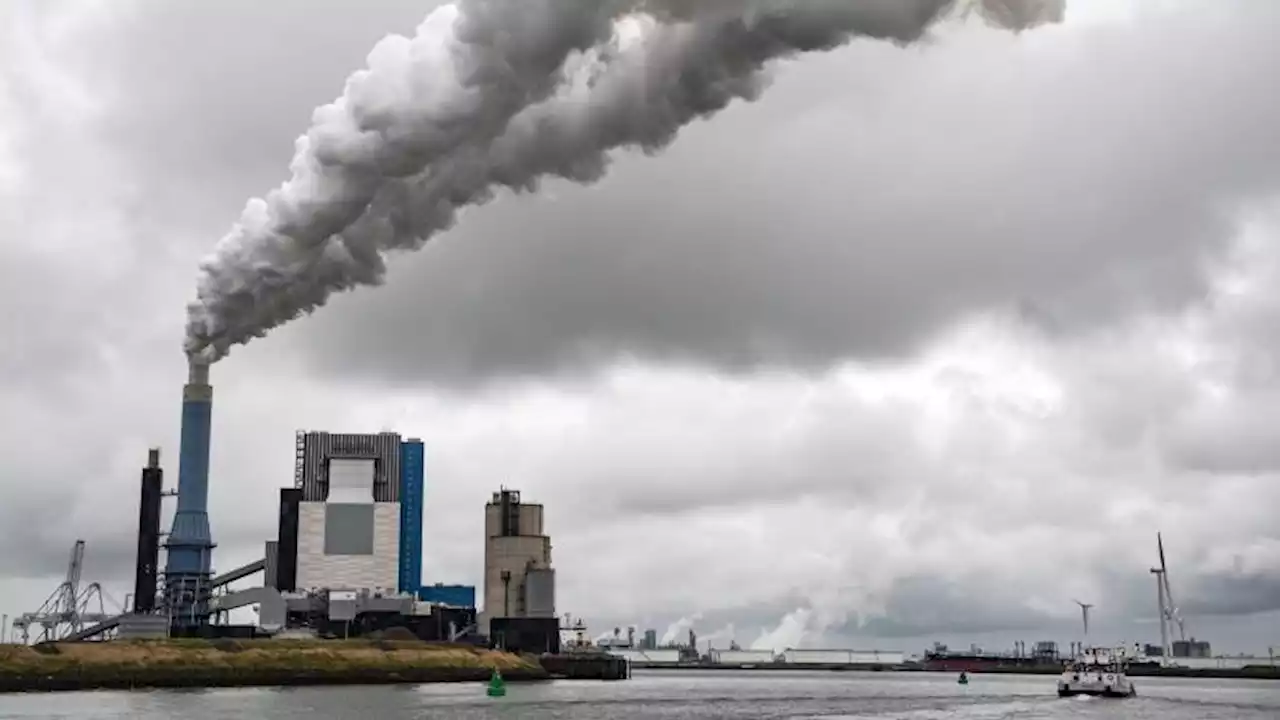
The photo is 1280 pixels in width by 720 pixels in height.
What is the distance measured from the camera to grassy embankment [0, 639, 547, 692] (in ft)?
491

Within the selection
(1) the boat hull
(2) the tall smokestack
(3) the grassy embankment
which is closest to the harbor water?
(1) the boat hull

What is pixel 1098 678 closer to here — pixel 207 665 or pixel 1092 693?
pixel 1092 693

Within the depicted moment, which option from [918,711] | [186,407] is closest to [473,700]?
[918,711]

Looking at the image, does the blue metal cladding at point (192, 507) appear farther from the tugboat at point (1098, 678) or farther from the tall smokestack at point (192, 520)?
the tugboat at point (1098, 678)

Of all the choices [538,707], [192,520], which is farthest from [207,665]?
[538,707]

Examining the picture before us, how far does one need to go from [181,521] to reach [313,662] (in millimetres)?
29982

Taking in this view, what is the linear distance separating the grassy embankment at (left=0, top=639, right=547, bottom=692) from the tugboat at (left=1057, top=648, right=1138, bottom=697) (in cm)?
8761

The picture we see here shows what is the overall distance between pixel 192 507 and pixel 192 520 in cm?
186

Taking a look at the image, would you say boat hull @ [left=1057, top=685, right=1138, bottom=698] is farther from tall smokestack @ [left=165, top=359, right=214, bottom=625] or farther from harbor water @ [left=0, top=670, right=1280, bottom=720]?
tall smokestack @ [left=165, top=359, right=214, bottom=625]

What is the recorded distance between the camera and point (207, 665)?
16662cm

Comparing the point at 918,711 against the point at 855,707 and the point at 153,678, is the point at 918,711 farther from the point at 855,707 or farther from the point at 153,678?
the point at 153,678

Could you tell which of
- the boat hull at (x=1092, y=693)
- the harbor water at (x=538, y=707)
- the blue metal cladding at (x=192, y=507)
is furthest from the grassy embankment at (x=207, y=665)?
the boat hull at (x=1092, y=693)

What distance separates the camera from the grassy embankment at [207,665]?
5896 inches

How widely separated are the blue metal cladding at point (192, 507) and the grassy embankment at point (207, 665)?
16607 mm
